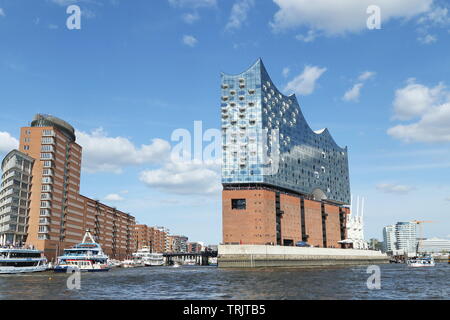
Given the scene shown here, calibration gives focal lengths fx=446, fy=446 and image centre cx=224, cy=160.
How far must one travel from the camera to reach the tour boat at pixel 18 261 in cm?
9969

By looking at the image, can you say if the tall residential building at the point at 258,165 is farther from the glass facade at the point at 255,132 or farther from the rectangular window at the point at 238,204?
the rectangular window at the point at 238,204

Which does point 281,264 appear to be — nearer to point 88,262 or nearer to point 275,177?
point 275,177

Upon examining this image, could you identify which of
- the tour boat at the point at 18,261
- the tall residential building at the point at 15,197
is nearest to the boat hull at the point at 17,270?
the tour boat at the point at 18,261

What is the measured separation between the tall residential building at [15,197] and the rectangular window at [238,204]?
237ft

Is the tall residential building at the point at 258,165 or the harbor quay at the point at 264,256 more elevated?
the tall residential building at the point at 258,165

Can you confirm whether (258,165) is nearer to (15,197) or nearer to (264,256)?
(264,256)

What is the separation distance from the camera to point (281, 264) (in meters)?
156

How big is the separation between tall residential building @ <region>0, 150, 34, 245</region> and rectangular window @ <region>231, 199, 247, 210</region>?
72.1 meters

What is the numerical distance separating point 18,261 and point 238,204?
7784 cm

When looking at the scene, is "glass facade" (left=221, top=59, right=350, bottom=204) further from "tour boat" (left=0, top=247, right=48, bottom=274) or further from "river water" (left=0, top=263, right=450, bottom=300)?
"river water" (left=0, top=263, right=450, bottom=300)

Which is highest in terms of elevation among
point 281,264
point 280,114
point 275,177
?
point 280,114
